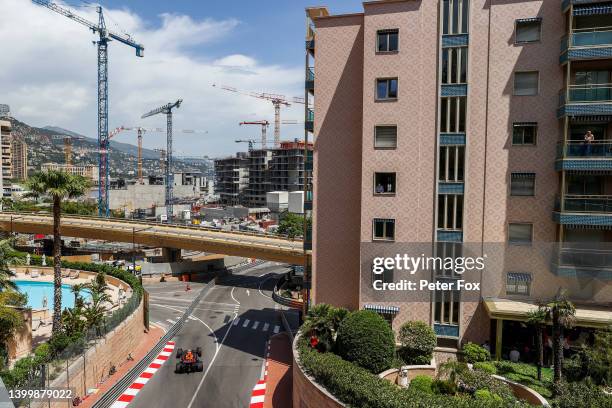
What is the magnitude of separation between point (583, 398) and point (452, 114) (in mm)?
16874

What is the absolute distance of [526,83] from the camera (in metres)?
26.9

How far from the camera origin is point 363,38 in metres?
29.6

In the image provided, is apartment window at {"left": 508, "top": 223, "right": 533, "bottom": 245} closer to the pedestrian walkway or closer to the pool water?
the pedestrian walkway

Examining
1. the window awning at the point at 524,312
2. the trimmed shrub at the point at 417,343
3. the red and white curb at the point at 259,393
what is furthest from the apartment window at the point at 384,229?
the red and white curb at the point at 259,393

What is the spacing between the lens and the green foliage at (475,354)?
25.7 m

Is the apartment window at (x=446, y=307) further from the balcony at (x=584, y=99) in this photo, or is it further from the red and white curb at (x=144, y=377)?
the red and white curb at (x=144, y=377)

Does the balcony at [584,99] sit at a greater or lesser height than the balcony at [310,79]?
lesser

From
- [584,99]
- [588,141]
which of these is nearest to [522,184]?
[588,141]

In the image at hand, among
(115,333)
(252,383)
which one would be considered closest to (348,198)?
(252,383)

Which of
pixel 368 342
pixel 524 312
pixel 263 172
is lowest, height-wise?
pixel 368 342

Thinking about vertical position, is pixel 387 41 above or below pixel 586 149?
above

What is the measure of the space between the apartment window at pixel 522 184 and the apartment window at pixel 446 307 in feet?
24.8

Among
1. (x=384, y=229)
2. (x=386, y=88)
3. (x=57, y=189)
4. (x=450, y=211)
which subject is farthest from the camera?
(x=57, y=189)

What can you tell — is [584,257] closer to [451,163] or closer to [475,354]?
[475,354]
